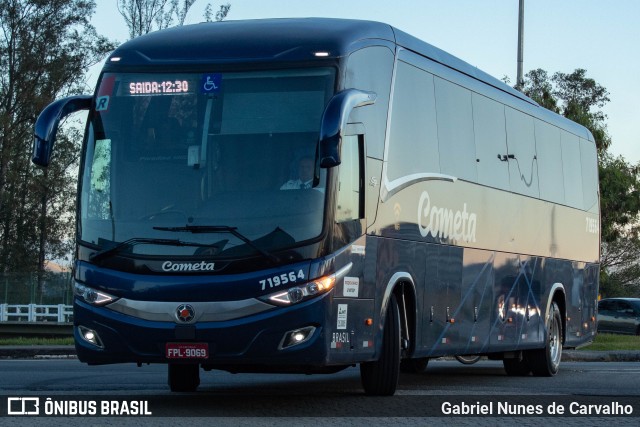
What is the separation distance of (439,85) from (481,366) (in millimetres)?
9255

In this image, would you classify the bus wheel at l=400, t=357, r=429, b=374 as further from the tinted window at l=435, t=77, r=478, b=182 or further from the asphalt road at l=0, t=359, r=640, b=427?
the tinted window at l=435, t=77, r=478, b=182

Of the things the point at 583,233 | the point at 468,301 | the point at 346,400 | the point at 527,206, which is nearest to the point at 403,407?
the point at 346,400

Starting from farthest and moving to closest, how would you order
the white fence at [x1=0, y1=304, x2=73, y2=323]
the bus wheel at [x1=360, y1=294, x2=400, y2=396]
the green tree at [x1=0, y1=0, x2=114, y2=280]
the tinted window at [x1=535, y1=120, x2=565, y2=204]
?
the green tree at [x1=0, y1=0, x2=114, y2=280]
the white fence at [x1=0, y1=304, x2=73, y2=323]
the tinted window at [x1=535, y1=120, x2=565, y2=204]
the bus wheel at [x1=360, y1=294, x2=400, y2=396]

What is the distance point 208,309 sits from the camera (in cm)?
1125

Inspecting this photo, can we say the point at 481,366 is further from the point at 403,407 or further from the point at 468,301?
the point at 403,407

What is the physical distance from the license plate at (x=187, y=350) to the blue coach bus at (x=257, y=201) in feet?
0.04

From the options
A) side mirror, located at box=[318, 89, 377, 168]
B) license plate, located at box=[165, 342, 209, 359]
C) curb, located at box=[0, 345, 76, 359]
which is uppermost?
side mirror, located at box=[318, 89, 377, 168]

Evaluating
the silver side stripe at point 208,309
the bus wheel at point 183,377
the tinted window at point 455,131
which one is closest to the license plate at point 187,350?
the silver side stripe at point 208,309

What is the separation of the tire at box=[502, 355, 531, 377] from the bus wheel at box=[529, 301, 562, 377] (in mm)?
141

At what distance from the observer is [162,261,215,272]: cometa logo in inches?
445

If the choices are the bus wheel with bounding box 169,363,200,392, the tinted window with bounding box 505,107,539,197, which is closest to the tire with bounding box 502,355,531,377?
the tinted window with bounding box 505,107,539,197

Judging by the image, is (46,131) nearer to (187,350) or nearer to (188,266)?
(188,266)

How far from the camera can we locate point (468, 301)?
15.8m

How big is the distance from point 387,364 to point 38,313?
3873 centimetres
